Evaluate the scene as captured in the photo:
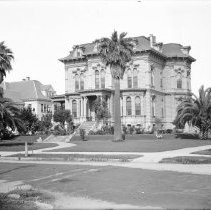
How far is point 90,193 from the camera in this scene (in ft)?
39.2

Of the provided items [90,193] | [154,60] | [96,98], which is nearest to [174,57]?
[154,60]

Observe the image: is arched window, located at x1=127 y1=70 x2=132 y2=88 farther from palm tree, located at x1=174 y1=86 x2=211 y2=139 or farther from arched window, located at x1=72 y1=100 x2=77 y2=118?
palm tree, located at x1=174 y1=86 x2=211 y2=139

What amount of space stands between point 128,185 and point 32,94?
7408 cm

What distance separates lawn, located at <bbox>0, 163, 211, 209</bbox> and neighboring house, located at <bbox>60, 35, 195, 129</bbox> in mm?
37852

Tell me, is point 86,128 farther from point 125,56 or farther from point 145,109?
point 125,56

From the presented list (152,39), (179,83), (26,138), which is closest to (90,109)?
(26,138)

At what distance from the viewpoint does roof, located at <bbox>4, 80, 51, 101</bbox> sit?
83.6 metres

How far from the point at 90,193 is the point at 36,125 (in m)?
49.4

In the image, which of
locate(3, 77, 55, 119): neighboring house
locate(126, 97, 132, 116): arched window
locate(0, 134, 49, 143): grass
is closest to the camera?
locate(0, 134, 49, 143): grass

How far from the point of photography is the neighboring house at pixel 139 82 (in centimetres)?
5678

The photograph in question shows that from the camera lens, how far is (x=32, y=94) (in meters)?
85.1

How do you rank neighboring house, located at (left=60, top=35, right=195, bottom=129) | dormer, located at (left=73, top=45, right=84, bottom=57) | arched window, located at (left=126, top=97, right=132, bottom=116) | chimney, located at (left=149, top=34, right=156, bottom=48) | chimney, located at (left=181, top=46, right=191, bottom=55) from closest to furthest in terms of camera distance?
neighboring house, located at (left=60, top=35, right=195, bottom=129), arched window, located at (left=126, top=97, right=132, bottom=116), chimney, located at (left=149, top=34, right=156, bottom=48), dormer, located at (left=73, top=45, right=84, bottom=57), chimney, located at (left=181, top=46, right=191, bottom=55)

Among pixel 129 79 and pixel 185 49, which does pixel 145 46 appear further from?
Answer: pixel 185 49

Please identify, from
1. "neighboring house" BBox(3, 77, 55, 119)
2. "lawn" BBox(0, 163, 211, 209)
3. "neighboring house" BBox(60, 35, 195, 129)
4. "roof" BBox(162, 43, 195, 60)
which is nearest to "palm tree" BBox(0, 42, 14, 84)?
"neighboring house" BBox(60, 35, 195, 129)
